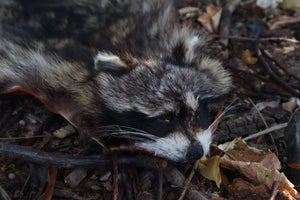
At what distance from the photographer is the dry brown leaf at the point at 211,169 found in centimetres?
275

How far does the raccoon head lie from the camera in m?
2.69

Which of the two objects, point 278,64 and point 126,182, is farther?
point 278,64

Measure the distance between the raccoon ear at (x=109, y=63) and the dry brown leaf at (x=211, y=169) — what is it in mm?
1151

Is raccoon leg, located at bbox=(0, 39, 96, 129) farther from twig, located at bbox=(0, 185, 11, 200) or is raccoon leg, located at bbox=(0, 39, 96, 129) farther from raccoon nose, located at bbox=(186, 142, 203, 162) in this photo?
raccoon nose, located at bbox=(186, 142, 203, 162)

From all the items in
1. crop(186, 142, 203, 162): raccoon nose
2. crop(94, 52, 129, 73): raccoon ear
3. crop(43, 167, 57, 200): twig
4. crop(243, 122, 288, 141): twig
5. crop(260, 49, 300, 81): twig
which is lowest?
crop(43, 167, 57, 200): twig

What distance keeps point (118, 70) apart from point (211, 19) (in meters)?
2.09

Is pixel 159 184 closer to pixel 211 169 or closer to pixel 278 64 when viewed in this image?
pixel 211 169

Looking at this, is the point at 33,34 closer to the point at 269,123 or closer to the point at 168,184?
the point at 168,184

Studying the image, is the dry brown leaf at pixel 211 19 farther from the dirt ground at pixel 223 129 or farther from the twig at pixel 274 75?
the twig at pixel 274 75

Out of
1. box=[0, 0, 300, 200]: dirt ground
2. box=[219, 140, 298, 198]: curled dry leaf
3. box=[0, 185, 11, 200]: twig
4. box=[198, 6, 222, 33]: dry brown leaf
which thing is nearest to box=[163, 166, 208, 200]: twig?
box=[0, 0, 300, 200]: dirt ground

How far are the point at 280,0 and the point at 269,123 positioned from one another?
2.06 metres

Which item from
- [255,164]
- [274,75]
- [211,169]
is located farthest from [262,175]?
[274,75]

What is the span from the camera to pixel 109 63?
2.79 m

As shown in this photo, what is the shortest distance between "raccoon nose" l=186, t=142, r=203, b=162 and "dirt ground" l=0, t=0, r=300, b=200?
260mm
